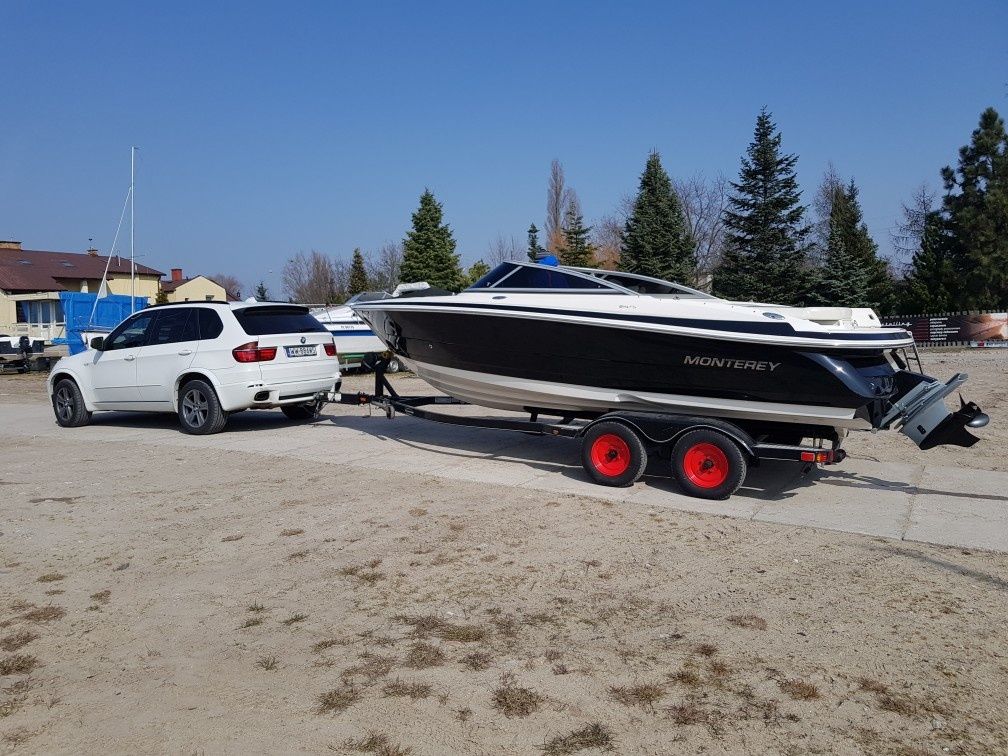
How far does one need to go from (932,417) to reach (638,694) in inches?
173

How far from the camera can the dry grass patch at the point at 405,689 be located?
3363 mm

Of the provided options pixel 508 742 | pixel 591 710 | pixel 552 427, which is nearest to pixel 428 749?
pixel 508 742

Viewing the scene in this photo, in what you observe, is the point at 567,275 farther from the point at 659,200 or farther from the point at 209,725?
the point at 659,200

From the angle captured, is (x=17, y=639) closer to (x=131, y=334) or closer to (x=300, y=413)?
(x=131, y=334)

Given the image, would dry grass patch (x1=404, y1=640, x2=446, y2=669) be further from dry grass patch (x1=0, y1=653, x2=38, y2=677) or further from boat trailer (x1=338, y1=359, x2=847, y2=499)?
boat trailer (x1=338, y1=359, x2=847, y2=499)

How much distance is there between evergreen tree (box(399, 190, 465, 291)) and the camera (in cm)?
4394

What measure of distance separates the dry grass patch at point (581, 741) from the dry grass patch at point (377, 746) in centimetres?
54

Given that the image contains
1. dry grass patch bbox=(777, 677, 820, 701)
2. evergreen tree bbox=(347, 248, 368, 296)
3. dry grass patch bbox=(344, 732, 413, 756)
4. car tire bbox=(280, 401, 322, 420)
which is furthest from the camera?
evergreen tree bbox=(347, 248, 368, 296)

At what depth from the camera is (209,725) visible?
3127 millimetres

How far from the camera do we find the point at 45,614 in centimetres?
427

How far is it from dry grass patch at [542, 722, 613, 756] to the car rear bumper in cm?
746

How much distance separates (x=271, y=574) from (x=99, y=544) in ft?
5.09

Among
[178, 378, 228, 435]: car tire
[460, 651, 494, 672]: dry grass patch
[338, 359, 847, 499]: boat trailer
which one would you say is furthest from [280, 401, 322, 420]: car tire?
[460, 651, 494, 672]: dry grass patch

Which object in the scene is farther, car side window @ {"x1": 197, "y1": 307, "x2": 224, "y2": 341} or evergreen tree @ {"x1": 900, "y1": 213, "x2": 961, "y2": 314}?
evergreen tree @ {"x1": 900, "y1": 213, "x2": 961, "y2": 314}
